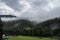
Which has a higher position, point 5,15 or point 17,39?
point 5,15

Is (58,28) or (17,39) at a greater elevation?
(58,28)

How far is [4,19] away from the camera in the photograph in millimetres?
5645

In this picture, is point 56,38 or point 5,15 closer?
point 56,38

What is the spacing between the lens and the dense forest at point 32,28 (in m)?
5.38

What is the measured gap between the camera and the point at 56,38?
533cm

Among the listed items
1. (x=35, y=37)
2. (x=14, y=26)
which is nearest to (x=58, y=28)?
(x=35, y=37)

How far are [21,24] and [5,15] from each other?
738 millimetres

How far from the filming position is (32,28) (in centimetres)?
553

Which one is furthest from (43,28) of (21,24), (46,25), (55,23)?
(21,24)

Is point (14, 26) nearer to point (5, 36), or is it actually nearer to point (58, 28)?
point (5, 36)

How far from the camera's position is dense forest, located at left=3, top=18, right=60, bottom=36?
538 centimetres

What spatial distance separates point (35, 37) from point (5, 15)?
1.47 metres

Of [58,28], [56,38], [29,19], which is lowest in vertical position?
[56,38]

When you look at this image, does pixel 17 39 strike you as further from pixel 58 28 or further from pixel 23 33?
pixel 58 28
